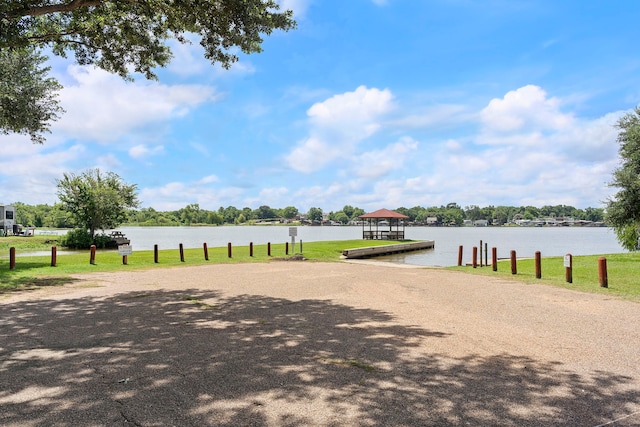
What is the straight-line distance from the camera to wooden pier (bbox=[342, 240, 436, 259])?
30031 millimetres

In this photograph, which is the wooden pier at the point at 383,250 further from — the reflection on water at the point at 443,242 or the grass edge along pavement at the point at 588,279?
the grass edge along pavement at the point at 588,279

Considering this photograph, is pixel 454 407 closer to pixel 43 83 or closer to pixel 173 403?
pixel 173 403

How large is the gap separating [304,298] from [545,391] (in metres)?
6.15

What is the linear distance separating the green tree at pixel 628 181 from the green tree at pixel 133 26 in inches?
862

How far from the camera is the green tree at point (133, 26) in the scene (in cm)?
904

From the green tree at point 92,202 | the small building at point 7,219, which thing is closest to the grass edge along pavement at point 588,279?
the green tree at point 92,202

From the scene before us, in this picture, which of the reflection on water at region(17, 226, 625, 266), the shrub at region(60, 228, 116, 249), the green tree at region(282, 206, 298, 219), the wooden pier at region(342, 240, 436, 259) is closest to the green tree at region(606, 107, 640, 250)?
the reflection on water at region(17, 226, 625, 266)

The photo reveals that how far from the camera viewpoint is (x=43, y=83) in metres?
17.1

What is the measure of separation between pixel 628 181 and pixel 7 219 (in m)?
66.0

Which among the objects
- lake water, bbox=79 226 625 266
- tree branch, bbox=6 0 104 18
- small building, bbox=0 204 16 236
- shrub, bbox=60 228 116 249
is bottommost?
lake water, bbox=79 226 625 266

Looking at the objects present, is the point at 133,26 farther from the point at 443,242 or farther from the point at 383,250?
the point at 443,242

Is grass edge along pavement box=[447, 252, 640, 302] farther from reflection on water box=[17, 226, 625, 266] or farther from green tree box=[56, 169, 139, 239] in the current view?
green tree box=[56, 169, 139, 239]

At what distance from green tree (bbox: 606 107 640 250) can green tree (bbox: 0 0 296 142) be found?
21907 millimetres

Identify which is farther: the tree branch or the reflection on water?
the reflection on water
